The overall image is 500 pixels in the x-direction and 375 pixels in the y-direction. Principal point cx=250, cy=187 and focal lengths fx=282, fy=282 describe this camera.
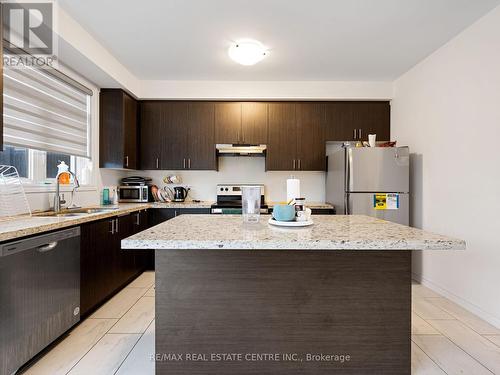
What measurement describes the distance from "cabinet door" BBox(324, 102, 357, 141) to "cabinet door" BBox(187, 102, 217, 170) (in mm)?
1593

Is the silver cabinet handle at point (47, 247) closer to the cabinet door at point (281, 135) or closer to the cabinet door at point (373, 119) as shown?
the cabinet door at point (281, 135)

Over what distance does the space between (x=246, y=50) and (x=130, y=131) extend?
1885 millimetres

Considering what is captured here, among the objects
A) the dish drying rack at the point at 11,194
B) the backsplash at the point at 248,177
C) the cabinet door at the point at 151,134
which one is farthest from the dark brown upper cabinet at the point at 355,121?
the dish drying rack at the point at 11,194

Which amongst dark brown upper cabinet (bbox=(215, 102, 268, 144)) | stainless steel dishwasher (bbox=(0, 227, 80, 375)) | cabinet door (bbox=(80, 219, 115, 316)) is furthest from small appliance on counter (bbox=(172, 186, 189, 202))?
stainless steel dishwasher (bbox=(0, 227, 80, 375))

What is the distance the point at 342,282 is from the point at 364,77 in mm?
3079

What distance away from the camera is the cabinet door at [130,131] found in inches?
139

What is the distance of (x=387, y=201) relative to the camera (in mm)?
3223

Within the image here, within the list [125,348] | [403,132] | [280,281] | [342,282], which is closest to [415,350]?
[342,282]

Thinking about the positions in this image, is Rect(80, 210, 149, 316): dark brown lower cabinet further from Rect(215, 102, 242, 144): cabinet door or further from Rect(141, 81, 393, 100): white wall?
Rect(141, 81, 393, 100): white wall

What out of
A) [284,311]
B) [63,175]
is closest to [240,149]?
[63,175]

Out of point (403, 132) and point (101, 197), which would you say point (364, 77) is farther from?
point (101, 197)

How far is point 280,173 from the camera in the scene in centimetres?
423

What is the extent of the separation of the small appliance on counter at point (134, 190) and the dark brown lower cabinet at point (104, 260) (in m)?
0.60

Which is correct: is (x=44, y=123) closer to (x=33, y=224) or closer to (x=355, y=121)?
(x=33, y=224)
